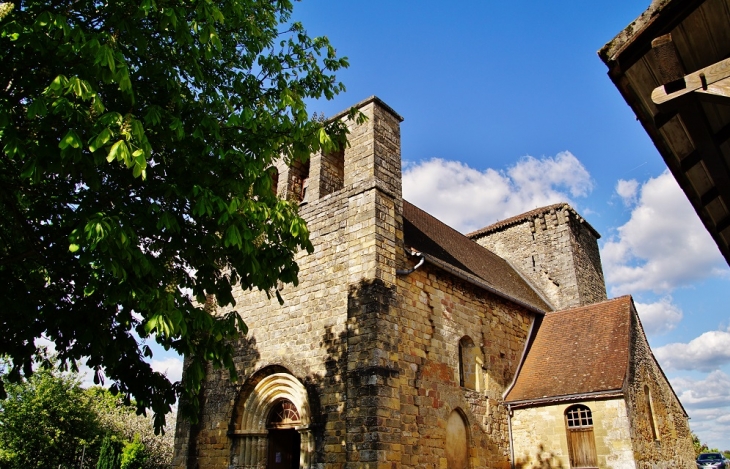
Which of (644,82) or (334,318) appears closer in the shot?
(644,82)

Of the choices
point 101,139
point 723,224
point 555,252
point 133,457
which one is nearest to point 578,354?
point 555,252

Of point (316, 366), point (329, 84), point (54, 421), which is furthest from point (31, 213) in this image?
point (54, 421)

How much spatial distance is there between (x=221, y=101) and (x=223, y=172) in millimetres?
1107

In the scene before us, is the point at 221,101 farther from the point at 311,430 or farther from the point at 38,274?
the point at 311,430

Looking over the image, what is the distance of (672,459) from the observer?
13.2 metres

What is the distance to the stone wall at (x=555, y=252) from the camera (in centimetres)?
1805

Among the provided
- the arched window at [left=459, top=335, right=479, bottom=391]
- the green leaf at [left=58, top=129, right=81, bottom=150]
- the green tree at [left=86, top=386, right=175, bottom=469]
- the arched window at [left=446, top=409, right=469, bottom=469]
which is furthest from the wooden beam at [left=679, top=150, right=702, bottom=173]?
the green tree at [left=86, top=386, right=175, bottom=469]

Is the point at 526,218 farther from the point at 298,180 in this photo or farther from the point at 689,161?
the point at 689,161

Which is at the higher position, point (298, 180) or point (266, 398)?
point (298, 180)

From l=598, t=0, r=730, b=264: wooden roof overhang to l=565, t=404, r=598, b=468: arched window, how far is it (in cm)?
901

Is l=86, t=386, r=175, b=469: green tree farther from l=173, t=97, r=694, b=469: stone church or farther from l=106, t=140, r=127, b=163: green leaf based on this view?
l=106, t=140, r=127, b=163: green leaf

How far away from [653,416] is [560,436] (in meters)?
2.80

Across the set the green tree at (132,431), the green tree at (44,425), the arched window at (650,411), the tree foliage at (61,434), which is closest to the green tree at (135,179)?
the arched window at (650,411)

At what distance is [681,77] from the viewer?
329 cm
